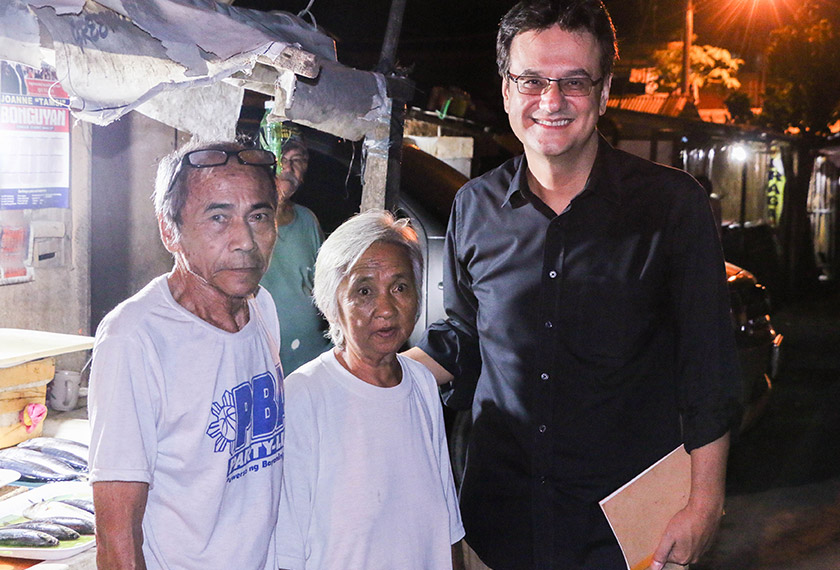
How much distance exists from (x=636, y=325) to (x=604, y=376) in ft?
0.53

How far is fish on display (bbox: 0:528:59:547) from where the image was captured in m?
2.53

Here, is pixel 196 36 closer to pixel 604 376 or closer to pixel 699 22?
pixel 604 376

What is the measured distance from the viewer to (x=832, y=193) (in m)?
22.5

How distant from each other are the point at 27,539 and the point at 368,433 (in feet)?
3.68

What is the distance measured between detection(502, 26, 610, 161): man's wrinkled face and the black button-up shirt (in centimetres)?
15

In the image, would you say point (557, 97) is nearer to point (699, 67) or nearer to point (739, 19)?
point (699, 67)

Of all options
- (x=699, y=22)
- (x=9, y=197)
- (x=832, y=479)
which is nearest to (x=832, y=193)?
(x=699, y=22)

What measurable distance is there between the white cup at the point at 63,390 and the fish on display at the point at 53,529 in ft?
5.10

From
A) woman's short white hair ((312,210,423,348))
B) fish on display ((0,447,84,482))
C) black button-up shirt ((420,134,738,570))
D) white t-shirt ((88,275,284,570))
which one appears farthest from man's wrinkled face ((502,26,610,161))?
fish on display ((0,447,84,482))

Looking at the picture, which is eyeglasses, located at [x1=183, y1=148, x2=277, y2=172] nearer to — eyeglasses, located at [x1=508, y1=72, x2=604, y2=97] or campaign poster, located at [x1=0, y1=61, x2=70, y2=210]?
eyeglasses, located at [x1=508, y1=72, x2=604, y2=97]

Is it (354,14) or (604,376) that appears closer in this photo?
(604,376)

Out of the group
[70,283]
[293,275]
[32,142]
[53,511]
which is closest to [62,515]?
[53,511]

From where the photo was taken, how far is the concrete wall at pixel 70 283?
15.0 feet

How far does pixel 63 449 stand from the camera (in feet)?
11.1
